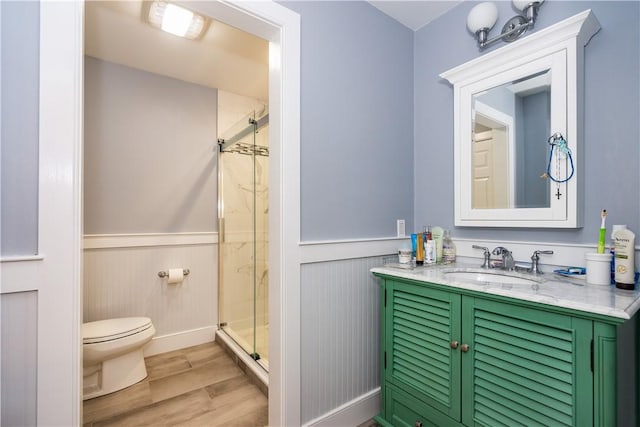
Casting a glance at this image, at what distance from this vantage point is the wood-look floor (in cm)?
167

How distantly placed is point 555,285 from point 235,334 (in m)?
2.28

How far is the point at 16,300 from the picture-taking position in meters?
0.91

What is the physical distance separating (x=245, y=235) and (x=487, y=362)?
1.89 meters

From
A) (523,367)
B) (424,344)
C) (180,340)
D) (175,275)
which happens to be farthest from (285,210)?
(180,340)

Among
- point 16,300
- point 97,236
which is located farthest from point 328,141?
point 97,236

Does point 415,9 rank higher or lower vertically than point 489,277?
higher

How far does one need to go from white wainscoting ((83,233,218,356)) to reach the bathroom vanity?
6.03 feet

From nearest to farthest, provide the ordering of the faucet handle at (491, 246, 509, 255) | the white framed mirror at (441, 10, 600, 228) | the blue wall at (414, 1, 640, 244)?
the blue wall at (414, 1, 640, 244), the white framed mirror at (441, 10, 600, 228), the faucet handle at (491, 246, 509, 255)

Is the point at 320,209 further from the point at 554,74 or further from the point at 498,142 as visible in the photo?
the point at 554,74

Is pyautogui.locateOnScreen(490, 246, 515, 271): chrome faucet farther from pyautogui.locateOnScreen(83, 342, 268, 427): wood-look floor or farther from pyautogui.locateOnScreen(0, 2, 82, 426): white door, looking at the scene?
pyautogui.locateOnScreen(0, 2, 82, 426): white door

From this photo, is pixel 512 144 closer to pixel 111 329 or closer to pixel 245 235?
pixel 245 235

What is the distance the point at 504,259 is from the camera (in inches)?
61.0

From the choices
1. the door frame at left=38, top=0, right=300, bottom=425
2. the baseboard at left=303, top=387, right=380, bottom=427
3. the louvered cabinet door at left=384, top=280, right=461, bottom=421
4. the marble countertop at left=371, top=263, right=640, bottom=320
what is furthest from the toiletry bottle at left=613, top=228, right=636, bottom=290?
the door frame at left=38, top=0, right=300, bottom=425

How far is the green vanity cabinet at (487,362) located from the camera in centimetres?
92
